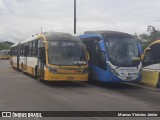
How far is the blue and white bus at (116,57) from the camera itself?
19.4 metres

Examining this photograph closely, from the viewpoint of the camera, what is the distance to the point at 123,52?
19891 millimetres

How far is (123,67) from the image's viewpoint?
19.4 meters

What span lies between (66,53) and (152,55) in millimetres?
5007

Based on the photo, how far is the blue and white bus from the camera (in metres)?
19.4

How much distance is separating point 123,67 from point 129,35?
2.18 meters

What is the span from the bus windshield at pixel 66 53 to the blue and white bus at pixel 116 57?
0.93m

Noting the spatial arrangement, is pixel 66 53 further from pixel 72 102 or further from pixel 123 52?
pixel 72 102

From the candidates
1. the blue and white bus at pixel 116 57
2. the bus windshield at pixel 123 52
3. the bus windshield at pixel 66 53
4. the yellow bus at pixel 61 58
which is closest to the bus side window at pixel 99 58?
the blue and white bus at pixel 116 57

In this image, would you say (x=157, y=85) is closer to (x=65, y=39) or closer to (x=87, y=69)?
(x=87, y=69)

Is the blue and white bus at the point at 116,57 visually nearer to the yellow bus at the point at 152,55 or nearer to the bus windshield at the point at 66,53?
the bus windshield at the point at 66,53

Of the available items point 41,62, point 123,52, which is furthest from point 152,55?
point 41,62

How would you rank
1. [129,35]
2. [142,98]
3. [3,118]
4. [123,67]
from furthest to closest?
[129,35] < [123,67] < [142,98] < [3,118]

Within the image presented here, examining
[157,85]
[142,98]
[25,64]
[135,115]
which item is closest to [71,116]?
[135,115]


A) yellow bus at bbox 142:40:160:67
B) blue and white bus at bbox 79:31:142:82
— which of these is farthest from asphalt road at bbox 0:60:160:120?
yellow bus at bbox 142:40:160:67
